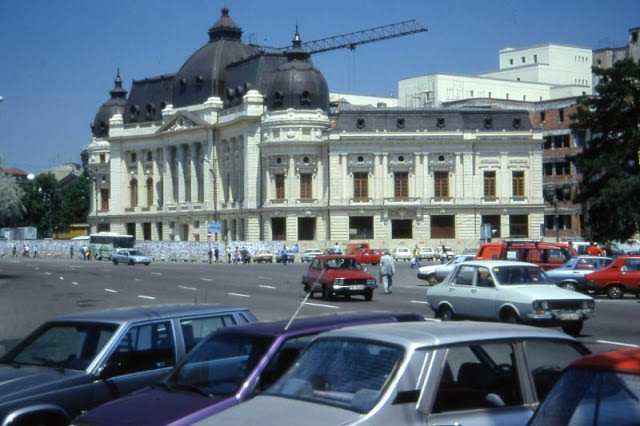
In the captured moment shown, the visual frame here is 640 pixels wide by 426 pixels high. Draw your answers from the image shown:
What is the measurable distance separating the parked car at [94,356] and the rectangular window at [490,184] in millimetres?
79332

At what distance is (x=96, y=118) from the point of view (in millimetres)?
121562

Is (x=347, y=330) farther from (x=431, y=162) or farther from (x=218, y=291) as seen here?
(x=431, y=162)

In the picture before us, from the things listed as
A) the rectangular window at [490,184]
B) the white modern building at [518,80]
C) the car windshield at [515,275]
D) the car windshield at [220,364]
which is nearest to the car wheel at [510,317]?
the car windshield at [515,275]

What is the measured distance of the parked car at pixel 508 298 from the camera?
1892 cm

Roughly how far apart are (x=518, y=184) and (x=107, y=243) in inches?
1523

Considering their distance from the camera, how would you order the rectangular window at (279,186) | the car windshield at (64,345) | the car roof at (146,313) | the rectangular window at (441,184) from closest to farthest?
the car windshield at (64,345)
the car roof at (146,313)
the rectangular window at (441,184)
the rectangular window at (279,186)

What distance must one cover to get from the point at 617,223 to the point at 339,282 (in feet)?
85.0

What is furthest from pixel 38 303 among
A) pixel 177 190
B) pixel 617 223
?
pixel 177 190

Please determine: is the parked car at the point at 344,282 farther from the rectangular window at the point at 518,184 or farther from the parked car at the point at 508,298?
the rectangular window at the point at 518,184

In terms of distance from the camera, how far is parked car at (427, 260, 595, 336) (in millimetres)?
18922

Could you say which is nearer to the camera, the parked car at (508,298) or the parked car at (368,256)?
the parked car at (508,298)

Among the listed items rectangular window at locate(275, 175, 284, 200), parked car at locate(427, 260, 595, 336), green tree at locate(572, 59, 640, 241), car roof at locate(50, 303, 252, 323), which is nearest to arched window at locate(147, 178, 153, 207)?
rectangular window at locate(275, 175, 284, 200)

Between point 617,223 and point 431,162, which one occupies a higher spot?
point 431,162

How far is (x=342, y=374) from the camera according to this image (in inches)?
247
